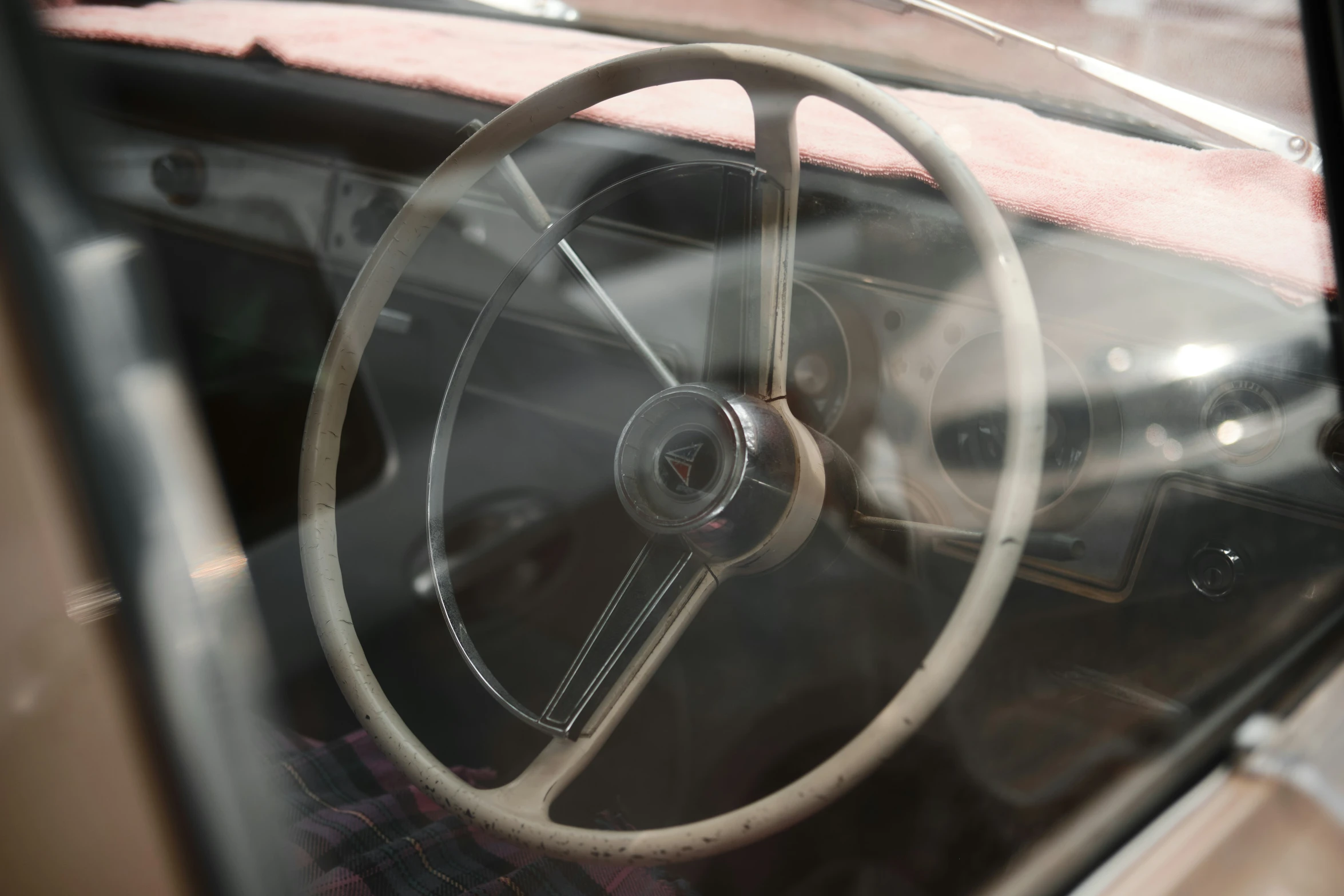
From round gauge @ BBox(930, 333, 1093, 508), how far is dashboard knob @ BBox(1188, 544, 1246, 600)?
0.49ft

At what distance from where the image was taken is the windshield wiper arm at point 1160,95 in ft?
2.92

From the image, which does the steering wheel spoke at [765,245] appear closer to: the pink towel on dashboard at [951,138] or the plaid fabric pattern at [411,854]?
the pink towel on dashboard at [951,138]

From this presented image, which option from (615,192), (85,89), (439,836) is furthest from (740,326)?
(85,89)

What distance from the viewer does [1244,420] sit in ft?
2.87

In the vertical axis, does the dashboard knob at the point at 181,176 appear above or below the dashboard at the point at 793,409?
above

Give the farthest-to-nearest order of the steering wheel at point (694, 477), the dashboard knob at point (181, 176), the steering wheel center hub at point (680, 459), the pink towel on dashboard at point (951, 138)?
the dashboard knob at point (181, 176), the pink towel on dashboard at point (951, 138), the steering wheel center hub at point (680, 459), the steering wheel at point (694, 477)

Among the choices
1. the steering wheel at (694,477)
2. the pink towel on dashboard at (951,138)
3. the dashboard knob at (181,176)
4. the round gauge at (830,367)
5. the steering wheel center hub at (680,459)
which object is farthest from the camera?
the dashboard knob at (181,176)

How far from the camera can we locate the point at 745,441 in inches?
28.6

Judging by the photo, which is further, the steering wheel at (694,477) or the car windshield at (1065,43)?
the car windshield at (1065,43)

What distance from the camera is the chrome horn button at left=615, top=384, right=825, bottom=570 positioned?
72 cm

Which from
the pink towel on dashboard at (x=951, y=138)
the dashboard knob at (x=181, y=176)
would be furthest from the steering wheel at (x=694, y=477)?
the dashboard knob at (x=181, y=176)

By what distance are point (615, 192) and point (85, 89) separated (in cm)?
71

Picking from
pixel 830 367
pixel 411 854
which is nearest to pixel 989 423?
pixel 830 367

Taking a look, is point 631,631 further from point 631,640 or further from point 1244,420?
point 1244,420
